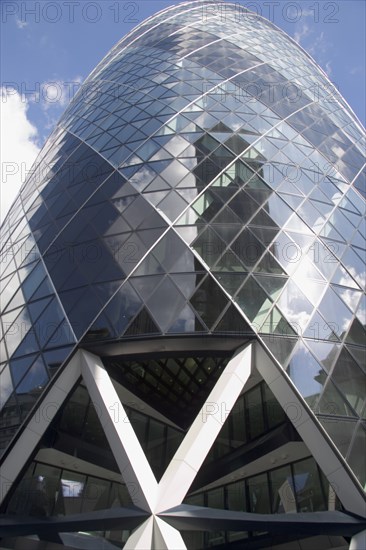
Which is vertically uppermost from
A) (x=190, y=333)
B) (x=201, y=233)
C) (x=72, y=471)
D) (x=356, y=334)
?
(x=201, y=233)

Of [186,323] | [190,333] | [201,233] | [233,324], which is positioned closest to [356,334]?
[233,324]

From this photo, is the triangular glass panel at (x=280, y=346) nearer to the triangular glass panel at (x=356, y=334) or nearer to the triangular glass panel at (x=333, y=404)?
the triangular glass panel at (x=333, y=404)

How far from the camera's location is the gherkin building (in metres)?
12.1

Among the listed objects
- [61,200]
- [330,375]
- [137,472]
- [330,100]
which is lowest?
[137,472]

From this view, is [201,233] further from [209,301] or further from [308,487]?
[308,487]

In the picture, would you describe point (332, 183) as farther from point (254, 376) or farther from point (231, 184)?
point (254, 376)

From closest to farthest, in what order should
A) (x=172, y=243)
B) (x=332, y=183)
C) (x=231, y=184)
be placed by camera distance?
1. (x=172, y=243)
2. (x=231, y=184)
3. (x=332, y=183)

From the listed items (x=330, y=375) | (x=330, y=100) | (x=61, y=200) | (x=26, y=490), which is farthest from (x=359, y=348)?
(x=330, y=100)

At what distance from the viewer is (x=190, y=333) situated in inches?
540

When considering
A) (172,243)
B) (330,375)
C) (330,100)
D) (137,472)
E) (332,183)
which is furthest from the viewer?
(330,100)

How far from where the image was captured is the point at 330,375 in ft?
43.2

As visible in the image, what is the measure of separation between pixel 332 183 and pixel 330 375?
895 cm

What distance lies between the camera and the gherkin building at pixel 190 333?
477 inches

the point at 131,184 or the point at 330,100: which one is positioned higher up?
the point at 330,100
